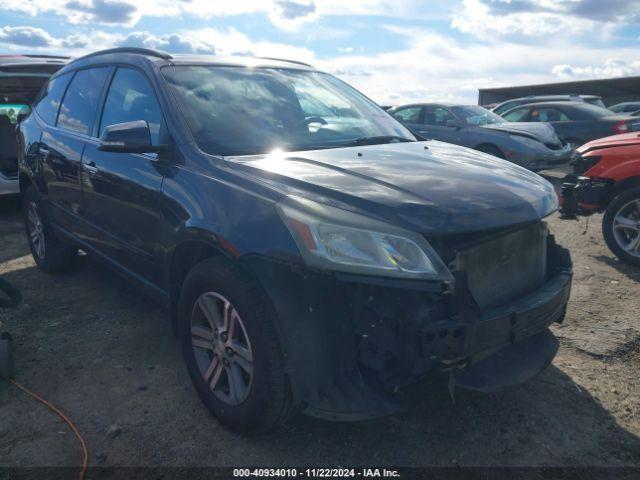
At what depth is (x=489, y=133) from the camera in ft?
32.5

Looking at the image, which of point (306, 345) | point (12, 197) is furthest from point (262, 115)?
point (12, 197)

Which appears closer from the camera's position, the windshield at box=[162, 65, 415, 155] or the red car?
the windshield at box=[162, 65, 415, 155]

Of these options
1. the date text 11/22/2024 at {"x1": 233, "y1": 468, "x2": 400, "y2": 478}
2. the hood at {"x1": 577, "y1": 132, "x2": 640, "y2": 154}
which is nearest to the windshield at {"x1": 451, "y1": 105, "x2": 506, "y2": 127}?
the hood at {"x1": 577, "y1": 132, "x2": 640, "y2": 154}

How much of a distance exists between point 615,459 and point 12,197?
23.1 feet

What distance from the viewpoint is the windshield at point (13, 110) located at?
22.7 feet

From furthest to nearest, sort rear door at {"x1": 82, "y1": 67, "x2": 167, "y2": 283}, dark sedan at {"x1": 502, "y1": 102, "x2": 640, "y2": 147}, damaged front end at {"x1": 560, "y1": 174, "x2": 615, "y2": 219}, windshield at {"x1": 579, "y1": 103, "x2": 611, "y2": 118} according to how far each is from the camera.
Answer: windshield at {"x1": 579, "y1": 103, "x2": 611, "y2": 118} → dark sedan at {"x1": 502, "y1": 102, "x2": 640, "y2": 147} → damaged front end at {"x1": 560, "y1": 174, "x2": 615, "y2": 219} → rear door at {"x1": 82, "y1": 67, "x2": 167, "y2": 283}

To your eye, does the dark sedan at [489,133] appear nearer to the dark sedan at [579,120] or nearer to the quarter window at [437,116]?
the quarter window at [437,116]

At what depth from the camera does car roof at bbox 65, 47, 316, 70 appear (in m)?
3.33

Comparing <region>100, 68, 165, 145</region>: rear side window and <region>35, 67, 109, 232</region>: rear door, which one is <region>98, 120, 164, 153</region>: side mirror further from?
<region>35, 67, 109, 232</region>: rear door

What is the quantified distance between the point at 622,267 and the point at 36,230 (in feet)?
17.7

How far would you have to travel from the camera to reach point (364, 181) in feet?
7.90

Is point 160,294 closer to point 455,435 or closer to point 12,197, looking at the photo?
point 455,435

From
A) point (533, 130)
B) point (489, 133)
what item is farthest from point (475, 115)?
point (533, 130)

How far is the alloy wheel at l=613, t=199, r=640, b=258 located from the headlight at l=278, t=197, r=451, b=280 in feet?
12.3
